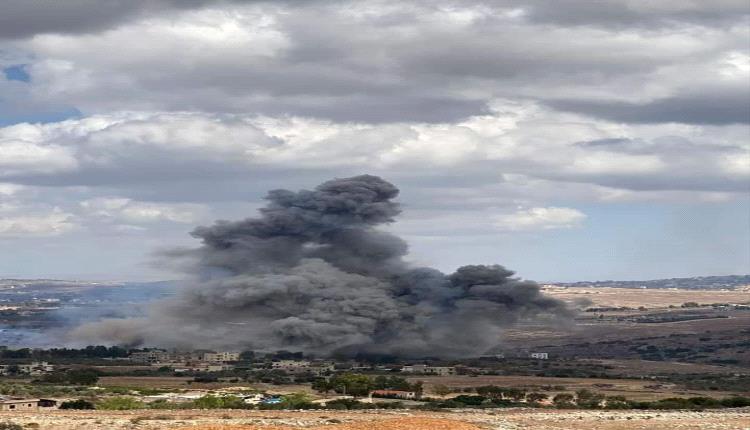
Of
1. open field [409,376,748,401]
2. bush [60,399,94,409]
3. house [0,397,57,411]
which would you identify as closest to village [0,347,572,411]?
house [0,397,57,411]

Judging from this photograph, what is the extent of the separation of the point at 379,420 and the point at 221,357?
7656 cm

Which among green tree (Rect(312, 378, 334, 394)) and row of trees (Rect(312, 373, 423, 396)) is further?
green tree (Rect(312, 378, 334, 394))

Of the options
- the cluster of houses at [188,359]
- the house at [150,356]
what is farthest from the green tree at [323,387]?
the house at [150,356]

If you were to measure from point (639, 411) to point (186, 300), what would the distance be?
2992 inches

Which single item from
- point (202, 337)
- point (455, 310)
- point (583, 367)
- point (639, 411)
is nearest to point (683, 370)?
point (583, 367)

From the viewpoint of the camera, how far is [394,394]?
3361 inches

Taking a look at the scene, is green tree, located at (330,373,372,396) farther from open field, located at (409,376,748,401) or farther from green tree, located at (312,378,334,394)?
open field, located at (409,376,748,401)

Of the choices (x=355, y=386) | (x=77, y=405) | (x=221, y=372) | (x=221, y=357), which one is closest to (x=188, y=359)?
(x=221, y=357)

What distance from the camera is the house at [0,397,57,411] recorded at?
66750 millimetres

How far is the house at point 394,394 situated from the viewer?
8419cm

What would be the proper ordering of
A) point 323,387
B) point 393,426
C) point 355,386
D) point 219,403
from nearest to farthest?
1. point 393,426
2. point 219,403
3. point 355,386
4. point 323,387

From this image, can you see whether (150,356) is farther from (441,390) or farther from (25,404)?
(25,404)

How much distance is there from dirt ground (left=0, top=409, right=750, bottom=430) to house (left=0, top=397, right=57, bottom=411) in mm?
4088

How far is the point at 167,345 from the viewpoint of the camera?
139625 mm
